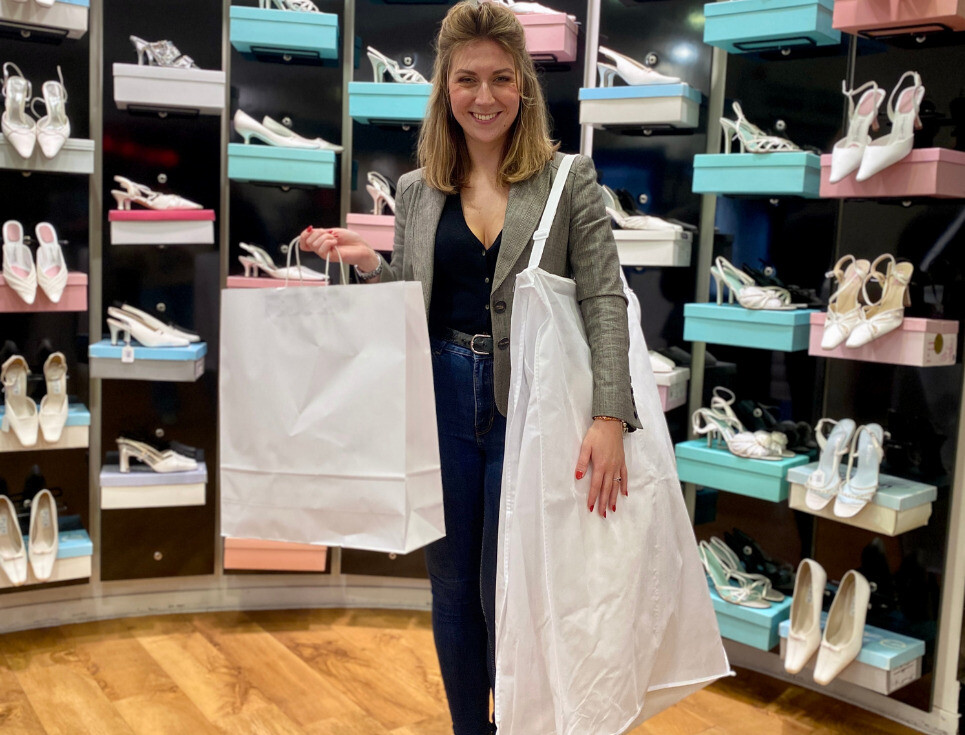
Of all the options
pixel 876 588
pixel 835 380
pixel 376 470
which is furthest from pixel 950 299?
pixel 376 470

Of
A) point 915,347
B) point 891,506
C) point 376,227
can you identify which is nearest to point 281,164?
point 376,227

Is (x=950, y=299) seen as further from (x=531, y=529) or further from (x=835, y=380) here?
(x=531, y=529)

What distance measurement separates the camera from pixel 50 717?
105 inches

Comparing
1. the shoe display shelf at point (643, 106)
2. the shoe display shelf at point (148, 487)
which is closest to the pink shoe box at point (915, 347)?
the shoe display shelf at point (643, 106)

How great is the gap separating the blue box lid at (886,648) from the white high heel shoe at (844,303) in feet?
2.95

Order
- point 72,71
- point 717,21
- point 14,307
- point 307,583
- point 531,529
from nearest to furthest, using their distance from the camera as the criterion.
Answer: point 531,529 < point 717,21 < point 14,307 < point 72,71 < point 307,583

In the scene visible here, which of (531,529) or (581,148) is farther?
(581,148)

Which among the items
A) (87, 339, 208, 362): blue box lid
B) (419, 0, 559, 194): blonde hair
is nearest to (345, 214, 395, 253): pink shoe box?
(87, 339, 208, 362): blue box lid

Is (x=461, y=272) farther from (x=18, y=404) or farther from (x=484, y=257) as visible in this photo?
(x=18, y=404)

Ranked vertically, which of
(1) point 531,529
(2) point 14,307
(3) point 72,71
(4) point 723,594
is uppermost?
(3) point 72,71

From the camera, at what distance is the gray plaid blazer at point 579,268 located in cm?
171

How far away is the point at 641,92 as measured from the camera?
A: 118 inches

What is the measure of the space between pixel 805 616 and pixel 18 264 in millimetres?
2788

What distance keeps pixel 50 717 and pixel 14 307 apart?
130 cm
